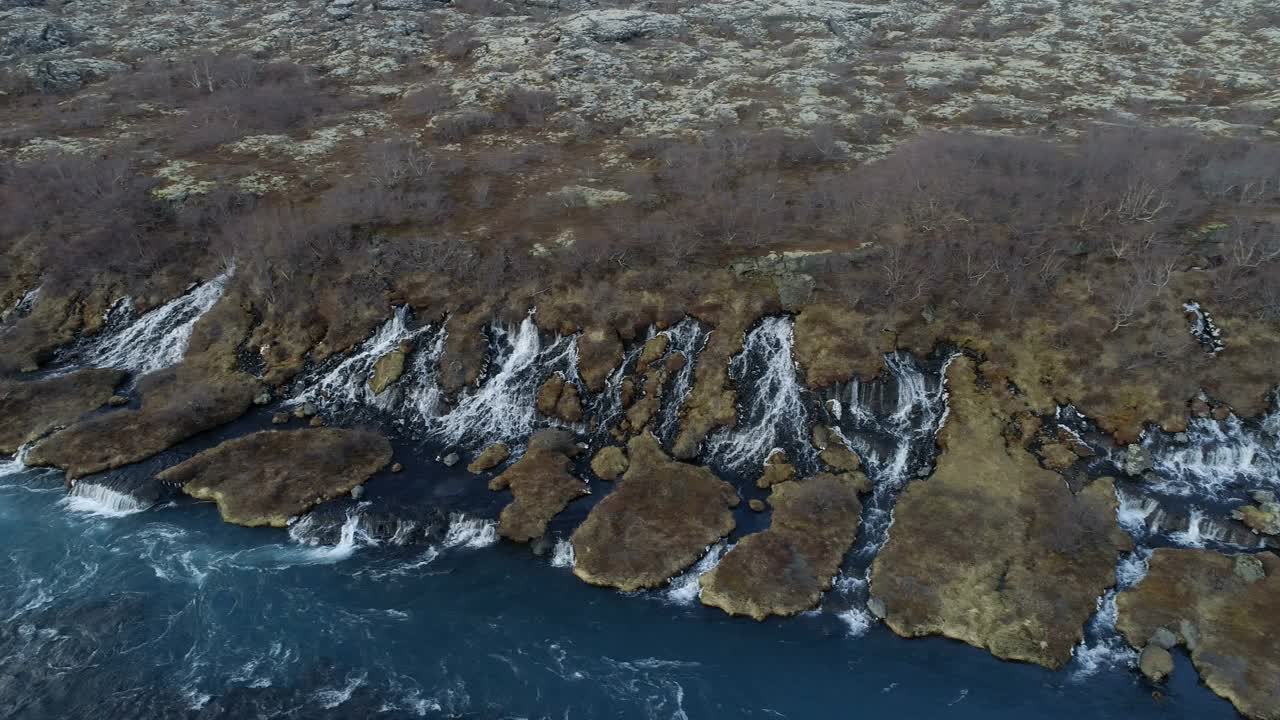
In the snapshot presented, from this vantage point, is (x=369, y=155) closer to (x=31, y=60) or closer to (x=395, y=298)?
(x=395, y=298)

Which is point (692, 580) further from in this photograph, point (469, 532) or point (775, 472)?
point (469, 532)

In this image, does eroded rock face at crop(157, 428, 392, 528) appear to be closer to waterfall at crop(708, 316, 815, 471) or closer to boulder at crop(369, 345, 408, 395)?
boulder at crop(369, 345, 408, 395)

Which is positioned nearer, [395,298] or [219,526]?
[219,526]

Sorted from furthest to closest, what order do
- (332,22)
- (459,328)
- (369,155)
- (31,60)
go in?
(332,22) < (31,60) < (369,155) < (459,328)

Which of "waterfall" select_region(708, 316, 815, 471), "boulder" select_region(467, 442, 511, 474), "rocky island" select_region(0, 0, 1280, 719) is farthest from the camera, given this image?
"waterfall" select_region(708, 316, 815, 471)

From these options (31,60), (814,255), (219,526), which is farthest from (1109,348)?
(31,60)

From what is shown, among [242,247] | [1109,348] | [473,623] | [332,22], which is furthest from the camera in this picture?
[332,22]

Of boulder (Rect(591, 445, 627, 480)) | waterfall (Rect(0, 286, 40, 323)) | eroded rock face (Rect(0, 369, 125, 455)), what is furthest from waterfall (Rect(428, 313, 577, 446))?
waterfall (Rect(0, 286, 40, 323))
